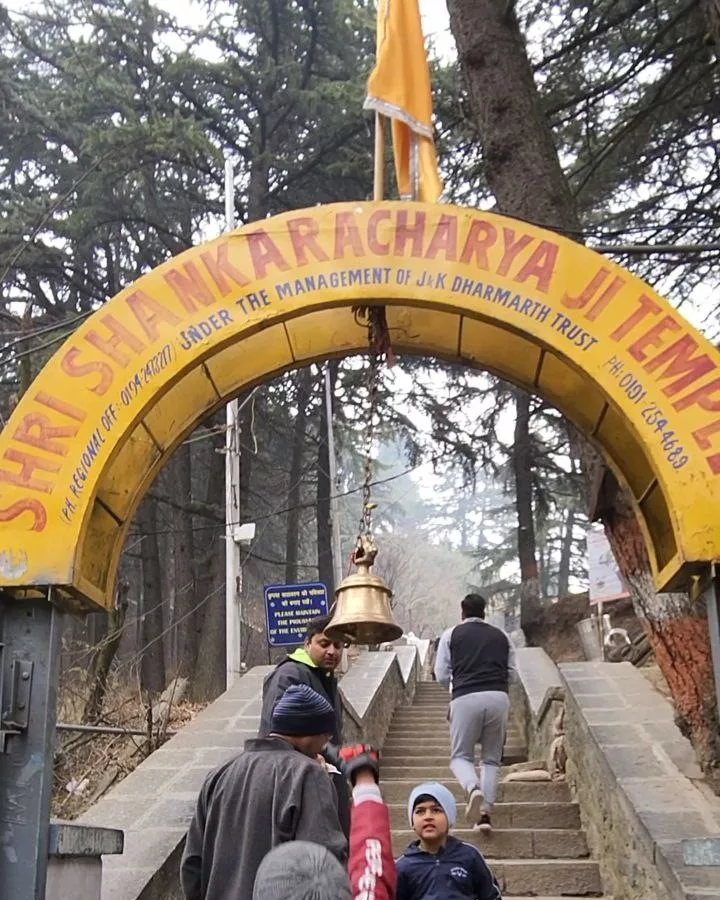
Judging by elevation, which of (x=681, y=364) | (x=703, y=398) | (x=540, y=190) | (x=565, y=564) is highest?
(x=565, y=564)

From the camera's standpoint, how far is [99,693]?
942 centimetres

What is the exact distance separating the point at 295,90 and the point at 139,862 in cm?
1392

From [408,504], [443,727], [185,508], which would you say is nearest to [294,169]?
[185,508]

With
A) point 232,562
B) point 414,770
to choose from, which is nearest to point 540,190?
point 414,770

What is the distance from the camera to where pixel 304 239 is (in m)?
3.96

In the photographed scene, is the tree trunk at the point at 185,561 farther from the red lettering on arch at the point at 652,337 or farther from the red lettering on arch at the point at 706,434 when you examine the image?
the red lettering on arch at the point at 706,434

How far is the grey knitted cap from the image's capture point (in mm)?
1886

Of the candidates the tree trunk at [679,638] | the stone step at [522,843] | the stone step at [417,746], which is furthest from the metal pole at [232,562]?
the tree trunk at [679,638]

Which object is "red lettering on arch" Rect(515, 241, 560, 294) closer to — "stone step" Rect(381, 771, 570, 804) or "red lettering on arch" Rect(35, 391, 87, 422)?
"red lettering on arch" Rect(35, 391, 87, 422)

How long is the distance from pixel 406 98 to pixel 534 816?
4.98m

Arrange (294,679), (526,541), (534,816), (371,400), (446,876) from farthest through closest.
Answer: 1. (526,541)
2. (534,816)
3. (294,679)
4. (371,400)
5. (446,876)

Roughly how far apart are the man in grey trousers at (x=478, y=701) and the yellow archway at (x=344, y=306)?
275 cm

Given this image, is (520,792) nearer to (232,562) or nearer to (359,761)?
(359,761)

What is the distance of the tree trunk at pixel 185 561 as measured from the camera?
51.4 feet
